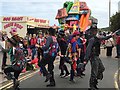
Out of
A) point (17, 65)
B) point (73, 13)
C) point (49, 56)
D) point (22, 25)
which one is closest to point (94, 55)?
point (49, 56)

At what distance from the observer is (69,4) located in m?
44.2

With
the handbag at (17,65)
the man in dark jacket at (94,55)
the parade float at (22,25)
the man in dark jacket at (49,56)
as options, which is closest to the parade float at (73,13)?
the parade float at (22,25)

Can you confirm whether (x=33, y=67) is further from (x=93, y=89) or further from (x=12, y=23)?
Answer: (x=12, y=23)

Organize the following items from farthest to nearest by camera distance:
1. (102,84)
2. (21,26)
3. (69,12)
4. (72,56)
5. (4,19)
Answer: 1. (69,12)
2. (4,19)
3. (21,26)
4. (72,56)
5. (102,84)

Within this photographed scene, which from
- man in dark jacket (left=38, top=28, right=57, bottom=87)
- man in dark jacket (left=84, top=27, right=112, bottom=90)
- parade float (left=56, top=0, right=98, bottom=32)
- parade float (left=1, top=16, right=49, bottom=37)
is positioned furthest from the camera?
parade float (left=56, top=0, right=98, bottom=32)

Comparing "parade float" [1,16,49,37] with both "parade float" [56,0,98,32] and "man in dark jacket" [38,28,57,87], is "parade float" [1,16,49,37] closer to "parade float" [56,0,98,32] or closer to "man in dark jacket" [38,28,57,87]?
"parade float" [56,0,98,32]

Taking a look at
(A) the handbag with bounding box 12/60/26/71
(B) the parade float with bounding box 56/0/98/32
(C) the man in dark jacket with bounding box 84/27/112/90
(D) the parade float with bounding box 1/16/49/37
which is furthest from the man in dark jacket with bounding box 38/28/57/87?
(B) the parade float with bounding box 56/0/98/32

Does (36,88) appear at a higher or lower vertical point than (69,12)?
lower

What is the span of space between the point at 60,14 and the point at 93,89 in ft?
115

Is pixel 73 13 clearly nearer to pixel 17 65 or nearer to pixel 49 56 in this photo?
pixel 49 56

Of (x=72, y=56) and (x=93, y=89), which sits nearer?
(x=93, y=89)

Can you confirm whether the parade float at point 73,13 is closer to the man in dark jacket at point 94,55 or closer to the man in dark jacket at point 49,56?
the man in dark jacket at point 49,56

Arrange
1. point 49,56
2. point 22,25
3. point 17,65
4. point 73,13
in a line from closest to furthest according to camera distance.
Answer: point 17,65 < point 49,56 < point 22,25 < point 73,13

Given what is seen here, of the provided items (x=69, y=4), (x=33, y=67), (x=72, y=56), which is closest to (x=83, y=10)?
(x=69, y=4)
